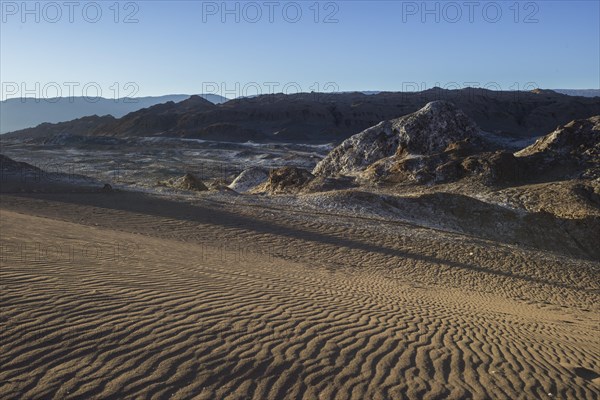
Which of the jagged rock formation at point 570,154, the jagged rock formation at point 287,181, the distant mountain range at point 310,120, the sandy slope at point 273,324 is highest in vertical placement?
the distant mountain range at point 310,120

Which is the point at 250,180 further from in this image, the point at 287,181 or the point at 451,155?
the point at 451,155

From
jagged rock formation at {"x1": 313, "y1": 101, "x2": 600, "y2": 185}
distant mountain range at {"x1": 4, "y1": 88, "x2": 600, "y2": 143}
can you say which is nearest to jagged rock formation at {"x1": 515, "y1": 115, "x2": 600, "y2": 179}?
jagged rock formation at {"x1": 313, "y1": 101, "x2": 600, "y2": 185}

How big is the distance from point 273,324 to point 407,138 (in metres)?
26.1

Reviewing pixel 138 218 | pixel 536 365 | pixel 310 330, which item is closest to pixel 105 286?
pixel 310 330

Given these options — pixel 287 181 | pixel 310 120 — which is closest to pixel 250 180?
pixel 287 181

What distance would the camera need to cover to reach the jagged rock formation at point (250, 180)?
1196 inches

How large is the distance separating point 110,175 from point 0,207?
22.1 meters

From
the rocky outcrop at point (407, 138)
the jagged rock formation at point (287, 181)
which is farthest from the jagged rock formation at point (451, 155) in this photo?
the jagged rock formation at point (287, 181)

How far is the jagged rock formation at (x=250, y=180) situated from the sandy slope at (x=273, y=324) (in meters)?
16.6

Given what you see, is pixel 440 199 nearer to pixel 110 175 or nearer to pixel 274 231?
pixel 274 231

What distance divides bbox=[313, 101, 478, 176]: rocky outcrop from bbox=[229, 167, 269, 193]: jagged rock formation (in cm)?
408

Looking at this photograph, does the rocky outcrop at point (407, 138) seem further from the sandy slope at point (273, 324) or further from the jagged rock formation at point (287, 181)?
the sandy slope at point (273, 324)

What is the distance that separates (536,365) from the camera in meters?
5.59

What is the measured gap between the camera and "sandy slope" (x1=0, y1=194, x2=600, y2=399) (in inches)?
175
